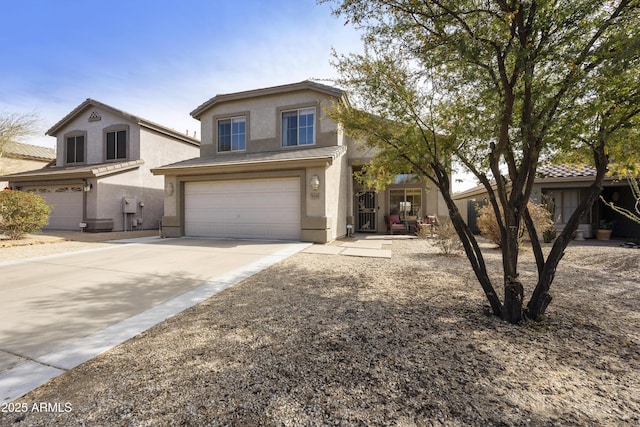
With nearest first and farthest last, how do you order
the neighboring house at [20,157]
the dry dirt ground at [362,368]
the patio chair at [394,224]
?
the dry dirt ground at [362,368]
the patio chair at [394,224]
the neighboring house at [20,157]

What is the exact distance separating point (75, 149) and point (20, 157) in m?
6.92

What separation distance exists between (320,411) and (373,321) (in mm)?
1649

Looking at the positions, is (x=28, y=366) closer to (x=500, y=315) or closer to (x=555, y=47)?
(x=500, y=315)

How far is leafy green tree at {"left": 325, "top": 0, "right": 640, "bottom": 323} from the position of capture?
116 inches

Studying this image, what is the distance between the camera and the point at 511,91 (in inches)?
124

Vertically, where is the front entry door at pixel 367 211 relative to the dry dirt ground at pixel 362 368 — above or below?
above

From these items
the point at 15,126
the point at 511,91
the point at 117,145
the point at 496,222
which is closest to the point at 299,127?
the point at 496,222

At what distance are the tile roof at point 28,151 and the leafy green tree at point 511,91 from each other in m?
24.8

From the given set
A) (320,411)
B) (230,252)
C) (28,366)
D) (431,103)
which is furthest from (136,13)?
(320,411)

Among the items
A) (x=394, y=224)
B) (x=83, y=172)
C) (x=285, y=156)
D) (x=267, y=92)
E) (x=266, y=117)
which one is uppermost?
(x=267, y=92)

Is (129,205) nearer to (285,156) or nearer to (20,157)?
(285,156)

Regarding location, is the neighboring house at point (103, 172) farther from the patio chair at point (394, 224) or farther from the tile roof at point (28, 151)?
the patio chair at point (394, 224)

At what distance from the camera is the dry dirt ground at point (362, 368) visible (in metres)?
1.83

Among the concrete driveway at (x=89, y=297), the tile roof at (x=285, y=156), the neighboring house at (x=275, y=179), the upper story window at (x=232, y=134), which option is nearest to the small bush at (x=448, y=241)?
the neighboring house at (x=275, y=179)
